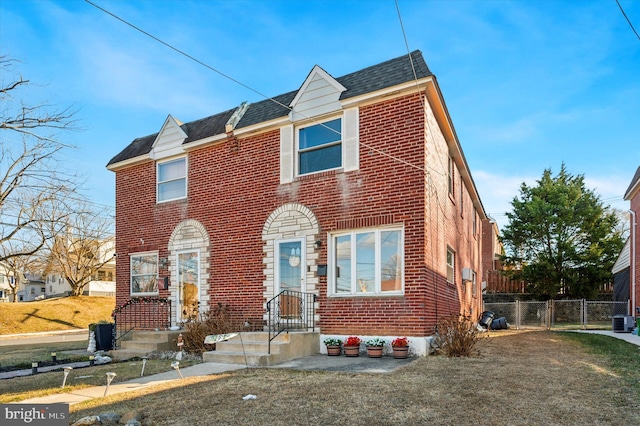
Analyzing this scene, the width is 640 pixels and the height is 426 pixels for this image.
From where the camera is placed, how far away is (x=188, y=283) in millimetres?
12984

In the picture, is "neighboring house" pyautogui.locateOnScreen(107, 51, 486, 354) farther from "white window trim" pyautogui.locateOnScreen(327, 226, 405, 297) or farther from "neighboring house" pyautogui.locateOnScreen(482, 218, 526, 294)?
"neighboring house" pyautogui.locateOnScreen(482, 218, 526, 294)

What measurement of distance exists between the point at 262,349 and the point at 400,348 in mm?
2693

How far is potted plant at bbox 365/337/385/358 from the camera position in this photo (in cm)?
930

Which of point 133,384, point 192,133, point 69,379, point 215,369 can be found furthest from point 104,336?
point 133,384

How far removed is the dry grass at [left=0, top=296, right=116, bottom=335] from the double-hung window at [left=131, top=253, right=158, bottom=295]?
1480 cm

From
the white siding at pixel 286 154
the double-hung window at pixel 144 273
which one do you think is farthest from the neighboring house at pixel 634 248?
the double-hung window at pixel 144 273

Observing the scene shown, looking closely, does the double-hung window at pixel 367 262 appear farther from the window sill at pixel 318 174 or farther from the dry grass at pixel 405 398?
the dry grass at pixel 405 398

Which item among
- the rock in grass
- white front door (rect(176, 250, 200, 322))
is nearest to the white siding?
white front door (rect(176, 250, 200, 322))

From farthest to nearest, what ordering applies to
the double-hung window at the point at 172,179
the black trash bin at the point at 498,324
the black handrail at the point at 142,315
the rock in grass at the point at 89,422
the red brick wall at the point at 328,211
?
1. the black trash bin at the point at 498,324
2. the double-hung window at the point at 172,179
3. the black handrail at the point at 142,315
4. the red brick wall at the point at 328,211
5. the rock in grass at the point at 89,422

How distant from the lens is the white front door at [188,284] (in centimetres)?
1279

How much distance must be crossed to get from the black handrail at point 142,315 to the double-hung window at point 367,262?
5468 millimetres

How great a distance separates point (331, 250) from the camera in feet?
34.8

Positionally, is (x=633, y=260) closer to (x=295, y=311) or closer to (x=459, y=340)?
(x=459, y=340)

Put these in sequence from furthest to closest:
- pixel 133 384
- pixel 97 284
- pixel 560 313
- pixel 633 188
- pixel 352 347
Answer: pixel 97 284, pixel 560 313, pixel 633 188, pixel 352 347, pixel 133 384
